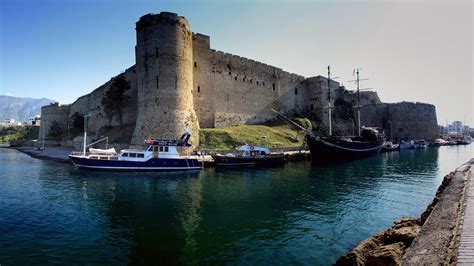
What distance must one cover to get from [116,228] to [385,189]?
14319mm

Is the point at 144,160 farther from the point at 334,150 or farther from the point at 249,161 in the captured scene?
the point at 334,150

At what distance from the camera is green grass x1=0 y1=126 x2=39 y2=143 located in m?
65.2

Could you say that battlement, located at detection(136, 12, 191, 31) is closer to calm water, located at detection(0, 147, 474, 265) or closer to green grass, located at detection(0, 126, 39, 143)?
calm water, located at detection(0, 147, 474, 265)

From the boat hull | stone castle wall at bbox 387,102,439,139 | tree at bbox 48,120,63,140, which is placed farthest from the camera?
stone castle wall at bbox 387,102,439,139

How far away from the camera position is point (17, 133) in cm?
7106

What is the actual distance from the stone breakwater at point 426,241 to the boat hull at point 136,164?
715 inches

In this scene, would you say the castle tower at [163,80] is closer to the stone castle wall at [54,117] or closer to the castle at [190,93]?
the castle at [190,93]

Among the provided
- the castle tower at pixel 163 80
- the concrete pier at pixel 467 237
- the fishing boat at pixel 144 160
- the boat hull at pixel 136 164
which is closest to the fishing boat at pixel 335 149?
the castle tower at pixel 163 80

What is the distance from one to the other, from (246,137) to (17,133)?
6825cm

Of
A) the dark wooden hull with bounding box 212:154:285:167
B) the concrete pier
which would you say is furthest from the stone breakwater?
the dark wooden hull with bounding box 212:154:285:167

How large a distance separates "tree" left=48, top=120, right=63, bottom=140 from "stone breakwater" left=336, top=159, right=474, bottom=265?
5341 cm

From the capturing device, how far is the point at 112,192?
1513 cm

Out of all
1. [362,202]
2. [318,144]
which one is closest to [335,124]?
[318,144]

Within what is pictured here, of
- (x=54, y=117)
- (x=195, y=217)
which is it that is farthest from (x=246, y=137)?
(x=54, y=117)
